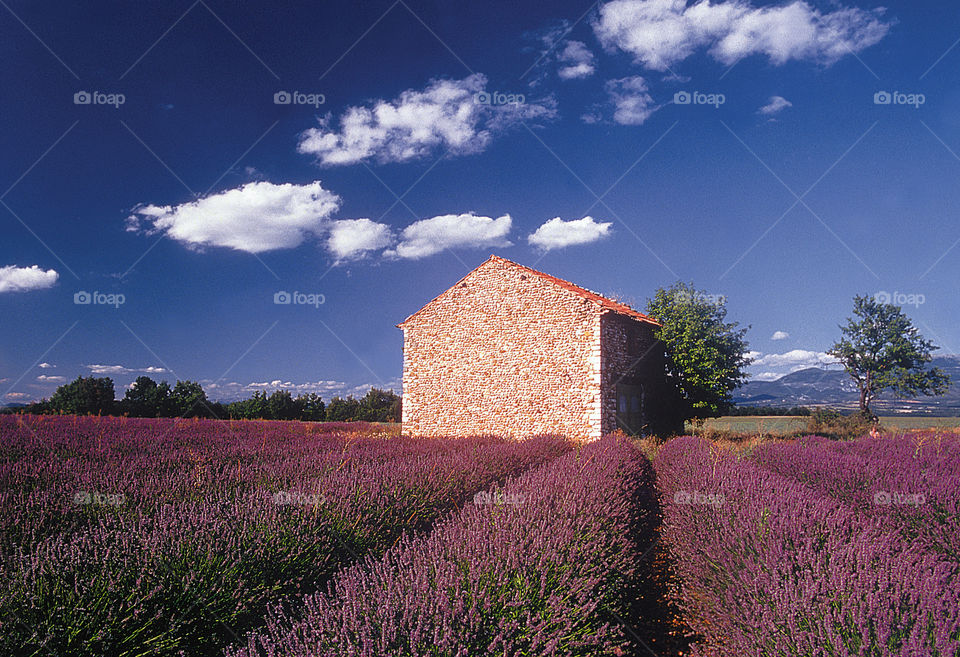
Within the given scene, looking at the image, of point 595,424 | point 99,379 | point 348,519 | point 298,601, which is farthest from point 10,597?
point 99,379

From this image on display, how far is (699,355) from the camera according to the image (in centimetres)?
1550

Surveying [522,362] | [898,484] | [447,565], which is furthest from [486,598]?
[522,362]

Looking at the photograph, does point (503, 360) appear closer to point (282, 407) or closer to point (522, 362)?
point (522, 362)

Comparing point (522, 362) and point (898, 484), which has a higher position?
point (522, 362)

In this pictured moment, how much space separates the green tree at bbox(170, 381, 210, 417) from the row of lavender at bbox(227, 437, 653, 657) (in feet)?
77.0

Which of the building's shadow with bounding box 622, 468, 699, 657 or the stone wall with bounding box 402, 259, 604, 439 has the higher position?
the stone wall with bounding box 402, 259, 604, 439

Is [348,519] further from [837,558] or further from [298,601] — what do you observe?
[837,558]

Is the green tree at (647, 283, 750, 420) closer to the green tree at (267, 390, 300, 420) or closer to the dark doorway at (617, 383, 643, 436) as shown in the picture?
the dark doorway at (617, 383, 643, 436)

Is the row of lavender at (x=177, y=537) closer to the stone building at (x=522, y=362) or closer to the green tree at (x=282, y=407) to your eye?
the stone building at (x=522, y=362)

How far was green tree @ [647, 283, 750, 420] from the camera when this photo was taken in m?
15.5

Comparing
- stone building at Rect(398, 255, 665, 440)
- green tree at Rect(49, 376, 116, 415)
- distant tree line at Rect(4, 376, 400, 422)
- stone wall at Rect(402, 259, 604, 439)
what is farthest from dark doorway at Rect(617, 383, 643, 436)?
green tree at Rect(49, 376, 116, 415)

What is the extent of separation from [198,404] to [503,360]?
17754mm

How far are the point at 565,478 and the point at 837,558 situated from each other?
2533 millimetres

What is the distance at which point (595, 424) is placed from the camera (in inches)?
474
